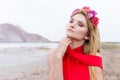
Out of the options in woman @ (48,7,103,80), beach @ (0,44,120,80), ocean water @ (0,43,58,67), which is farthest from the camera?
ocean water @ (0,43,58,67)

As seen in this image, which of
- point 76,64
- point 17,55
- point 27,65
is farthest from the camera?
point 17,55

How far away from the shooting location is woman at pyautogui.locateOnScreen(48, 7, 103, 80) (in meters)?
1.58

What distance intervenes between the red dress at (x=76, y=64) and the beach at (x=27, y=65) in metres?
3.47

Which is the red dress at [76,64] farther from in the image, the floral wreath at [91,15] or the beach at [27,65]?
the beach at [27,65]

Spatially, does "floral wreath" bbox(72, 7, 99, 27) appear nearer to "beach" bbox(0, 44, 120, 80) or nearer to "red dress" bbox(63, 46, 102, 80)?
"red dress" bbox(63, 46, 102, 80)

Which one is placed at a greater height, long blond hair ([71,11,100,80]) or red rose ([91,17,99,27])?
red rose ([91,17,99,27])

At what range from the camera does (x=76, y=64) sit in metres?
1.59

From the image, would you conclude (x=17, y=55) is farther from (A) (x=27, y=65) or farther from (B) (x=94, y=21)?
(B) (x=94, y=21)

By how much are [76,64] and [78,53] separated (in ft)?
0.16

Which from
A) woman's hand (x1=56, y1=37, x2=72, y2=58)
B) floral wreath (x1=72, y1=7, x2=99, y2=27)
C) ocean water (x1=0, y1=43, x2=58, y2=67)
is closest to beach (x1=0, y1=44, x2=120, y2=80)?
ocean water (x1=0, y1=43, x2=58, y2=67)

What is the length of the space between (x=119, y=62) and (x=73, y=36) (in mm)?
5282

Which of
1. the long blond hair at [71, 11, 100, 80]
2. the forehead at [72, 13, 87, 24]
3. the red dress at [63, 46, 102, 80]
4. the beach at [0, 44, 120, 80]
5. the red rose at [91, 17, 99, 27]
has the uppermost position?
the forehead at [72, 13, 87, 24]

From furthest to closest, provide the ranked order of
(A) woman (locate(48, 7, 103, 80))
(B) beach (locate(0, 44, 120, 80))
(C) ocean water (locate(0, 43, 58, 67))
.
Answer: (C) ocean water (locate(0, 43, 58, 67))
(B) beach (locate(0, 44, 120, 80))
(A) woman (locate(48, 7, 103, 80))

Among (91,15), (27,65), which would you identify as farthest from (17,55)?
(91,15)
